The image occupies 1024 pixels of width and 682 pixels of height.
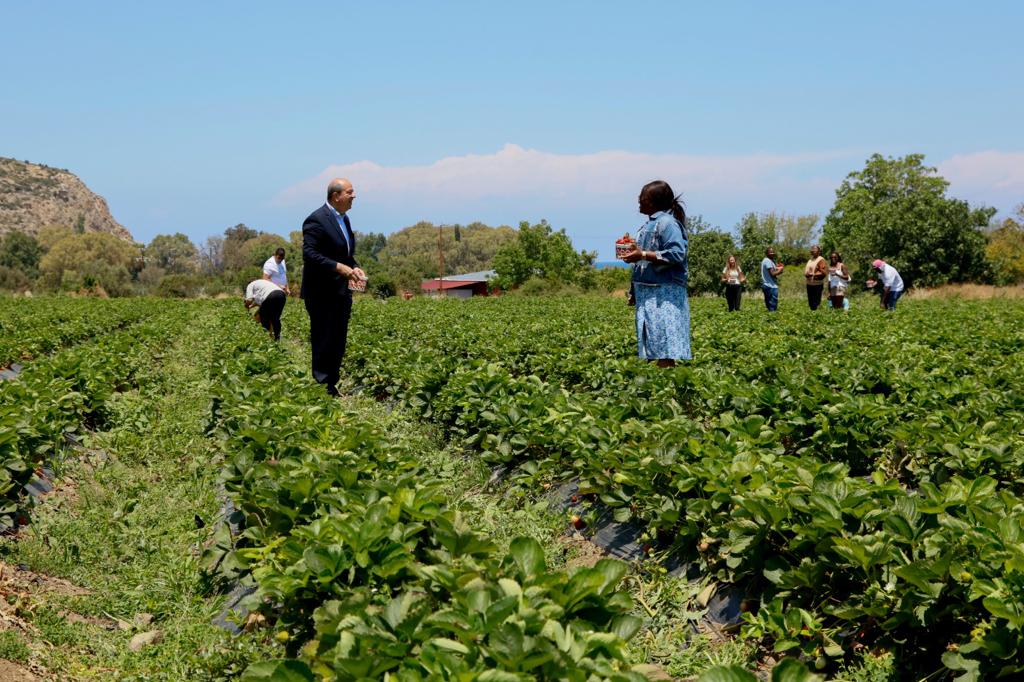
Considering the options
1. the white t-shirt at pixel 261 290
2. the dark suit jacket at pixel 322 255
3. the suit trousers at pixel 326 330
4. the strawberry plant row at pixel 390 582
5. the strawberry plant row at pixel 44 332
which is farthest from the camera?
the strawberry plant row at pixel 44 332

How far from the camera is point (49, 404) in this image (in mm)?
6430

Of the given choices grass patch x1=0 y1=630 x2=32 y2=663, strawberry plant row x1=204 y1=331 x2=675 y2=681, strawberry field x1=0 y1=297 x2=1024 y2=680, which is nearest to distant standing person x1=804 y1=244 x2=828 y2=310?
strawberry field x1=0 y1=297 x2=1024 y2=680

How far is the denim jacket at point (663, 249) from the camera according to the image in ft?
23.1

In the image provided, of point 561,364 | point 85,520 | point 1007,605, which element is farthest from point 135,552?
point 561,364

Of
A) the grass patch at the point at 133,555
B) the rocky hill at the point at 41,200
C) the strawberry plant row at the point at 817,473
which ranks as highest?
the rocky hill at the point at 41,200

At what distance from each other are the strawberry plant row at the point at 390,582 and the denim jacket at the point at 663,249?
3.19m

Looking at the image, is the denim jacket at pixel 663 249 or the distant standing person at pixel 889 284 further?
the distant standing person at pixel 889 284

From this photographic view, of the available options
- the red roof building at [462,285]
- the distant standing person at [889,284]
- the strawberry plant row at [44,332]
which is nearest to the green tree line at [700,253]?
the red roof building at [462,285]

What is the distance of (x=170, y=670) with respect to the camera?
341 centimetres

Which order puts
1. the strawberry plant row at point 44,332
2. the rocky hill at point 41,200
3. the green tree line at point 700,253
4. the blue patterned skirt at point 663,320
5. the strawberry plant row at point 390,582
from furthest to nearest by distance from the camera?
the rocky hill at point 41,200, the green tree line at point 700,253, the strawberry plant row at point 44,332, the blue patterned skirt at point 663,320, the strawberry plant row at point 390,582

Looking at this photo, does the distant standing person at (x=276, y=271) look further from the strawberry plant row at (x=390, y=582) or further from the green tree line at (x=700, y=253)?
the green tree line at (x=700, y=253)

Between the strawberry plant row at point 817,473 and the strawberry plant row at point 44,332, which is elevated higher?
the strawberry plant row at point 44,332

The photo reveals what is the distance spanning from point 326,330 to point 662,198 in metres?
3.20

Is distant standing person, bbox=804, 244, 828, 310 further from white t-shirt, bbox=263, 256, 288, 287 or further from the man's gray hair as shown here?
the man's gray hair
